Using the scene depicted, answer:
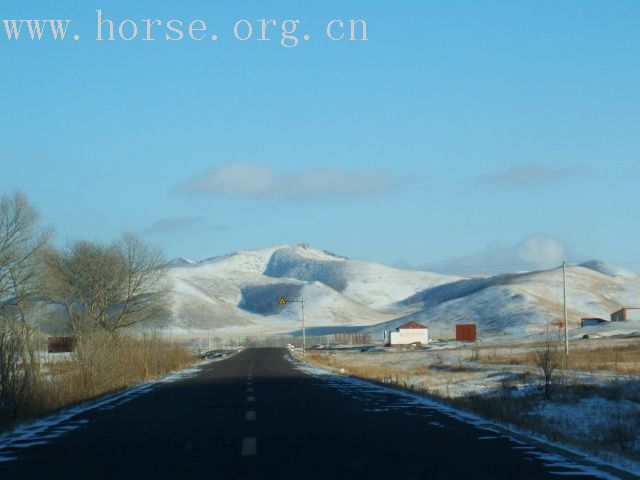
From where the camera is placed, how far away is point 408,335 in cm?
13388

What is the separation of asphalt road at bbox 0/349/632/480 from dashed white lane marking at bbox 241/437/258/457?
17mm

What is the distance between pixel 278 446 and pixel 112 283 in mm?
74518

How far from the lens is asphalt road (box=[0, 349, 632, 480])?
11.1 m

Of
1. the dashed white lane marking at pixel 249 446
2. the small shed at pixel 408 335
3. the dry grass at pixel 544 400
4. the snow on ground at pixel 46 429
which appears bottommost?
the small shed at pixel 408 335

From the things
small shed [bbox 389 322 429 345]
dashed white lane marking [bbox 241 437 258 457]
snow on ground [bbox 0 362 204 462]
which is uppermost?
dashed white lane marking [bbox 241 437 258 457]

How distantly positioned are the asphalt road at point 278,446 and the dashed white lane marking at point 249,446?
0.05ft

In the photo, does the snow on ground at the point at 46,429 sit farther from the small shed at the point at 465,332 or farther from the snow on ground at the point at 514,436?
the small shed at the point at 465,332

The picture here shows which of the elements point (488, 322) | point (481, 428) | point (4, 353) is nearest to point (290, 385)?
point (4, 353)

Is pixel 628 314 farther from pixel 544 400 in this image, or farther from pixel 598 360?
pixel 544 400

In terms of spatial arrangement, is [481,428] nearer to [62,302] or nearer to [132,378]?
[132,378]

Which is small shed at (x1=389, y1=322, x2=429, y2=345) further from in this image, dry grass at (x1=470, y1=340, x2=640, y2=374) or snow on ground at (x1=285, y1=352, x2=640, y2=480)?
snow on ground at (x1=285, y1=352, x2=640, y2=480)

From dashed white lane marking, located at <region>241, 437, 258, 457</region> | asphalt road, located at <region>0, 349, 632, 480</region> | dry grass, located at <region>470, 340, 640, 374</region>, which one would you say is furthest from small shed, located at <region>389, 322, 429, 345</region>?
dashed white lane marking, located at <region>241, 437, 258, 457</region>

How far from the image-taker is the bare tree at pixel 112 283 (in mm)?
84062

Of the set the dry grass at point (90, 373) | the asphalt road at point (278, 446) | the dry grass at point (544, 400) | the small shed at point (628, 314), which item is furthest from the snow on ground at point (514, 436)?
the small shed at point (628, 314)
